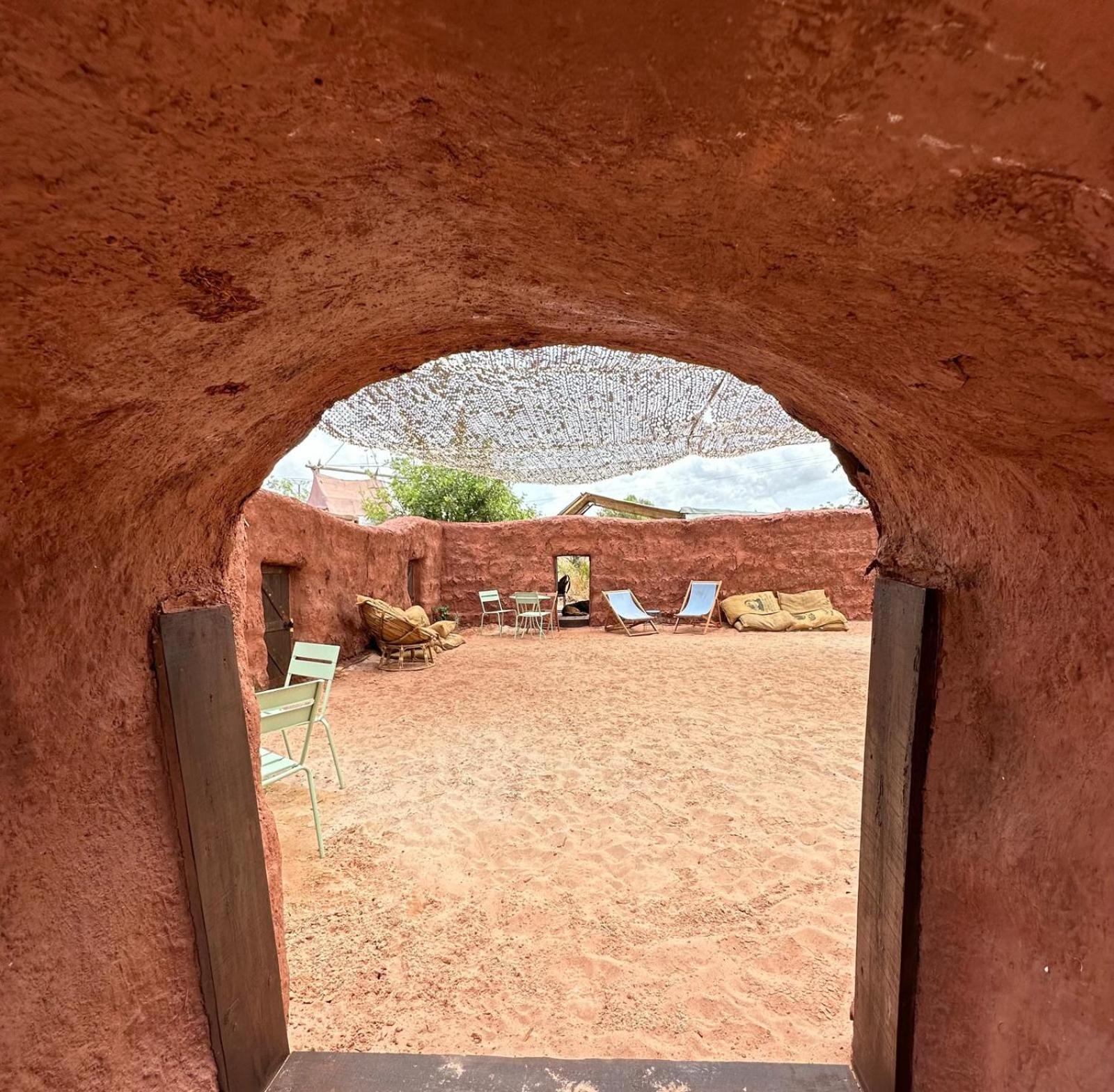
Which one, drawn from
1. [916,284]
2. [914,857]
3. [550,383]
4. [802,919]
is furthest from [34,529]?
[550,383]

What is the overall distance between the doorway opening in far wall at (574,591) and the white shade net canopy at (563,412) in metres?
6.27

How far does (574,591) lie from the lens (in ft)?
61.5

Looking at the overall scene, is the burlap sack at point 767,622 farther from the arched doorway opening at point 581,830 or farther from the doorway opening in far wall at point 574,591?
the arched doorway opening at point 581,830

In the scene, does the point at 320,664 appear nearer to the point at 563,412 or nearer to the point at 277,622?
the point at 563,412

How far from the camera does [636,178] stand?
0.69 meters

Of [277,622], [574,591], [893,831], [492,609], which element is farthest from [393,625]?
[574,591]

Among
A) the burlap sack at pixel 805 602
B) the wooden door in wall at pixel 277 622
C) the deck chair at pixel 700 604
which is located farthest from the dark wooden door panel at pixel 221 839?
the burlap sack at pixel 805 602

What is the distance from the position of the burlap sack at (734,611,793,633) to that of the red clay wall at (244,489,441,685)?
A: 249 inches

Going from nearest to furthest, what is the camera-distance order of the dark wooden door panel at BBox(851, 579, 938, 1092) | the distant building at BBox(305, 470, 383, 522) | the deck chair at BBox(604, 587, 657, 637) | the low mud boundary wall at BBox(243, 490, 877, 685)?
the dark wooden door panel at BBox(851, 579, 938, 1092) < the deck chair at BBox(604, 587, 657, 637) < the low mud boundary wall at BBox(243, 490, 877, 685) < the distant building at BBox(305, 470, 383, 522)

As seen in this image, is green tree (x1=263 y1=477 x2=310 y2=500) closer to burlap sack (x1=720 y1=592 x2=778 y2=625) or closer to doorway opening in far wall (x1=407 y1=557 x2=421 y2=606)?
doorway opening in far wall (x1=407 y1=557 x2=421 y2=606)

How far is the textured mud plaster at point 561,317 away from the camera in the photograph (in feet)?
1.67

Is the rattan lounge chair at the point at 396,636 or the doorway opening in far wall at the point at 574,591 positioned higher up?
the rattan lounge chair at the point at 396,636

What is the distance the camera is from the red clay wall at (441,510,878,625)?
12.3 metres

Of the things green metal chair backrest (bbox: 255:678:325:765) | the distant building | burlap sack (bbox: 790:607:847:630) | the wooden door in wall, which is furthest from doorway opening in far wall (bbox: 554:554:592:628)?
green metal chair backrest (bbox: 255:678:325:765)
